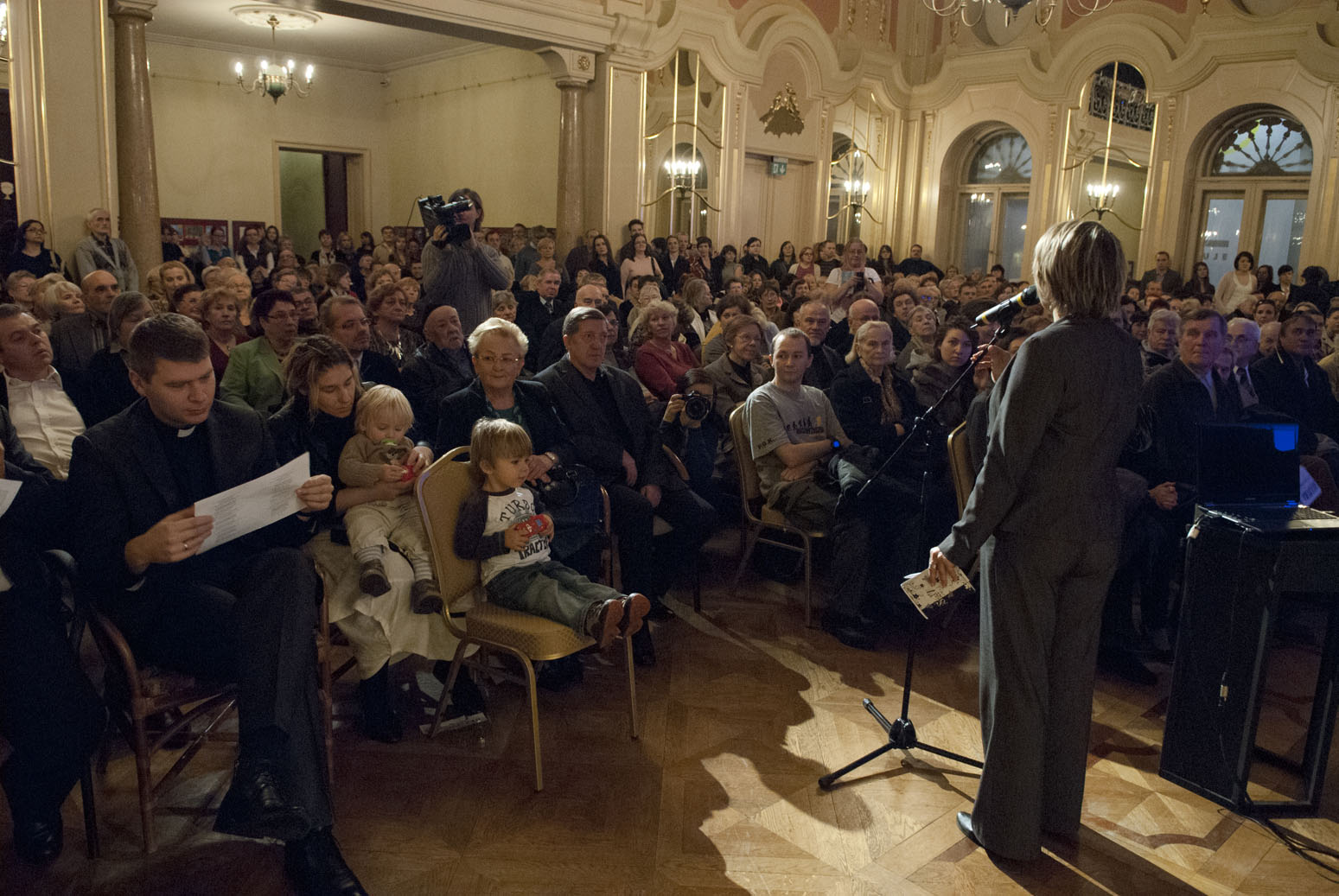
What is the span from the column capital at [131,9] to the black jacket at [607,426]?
5.65m

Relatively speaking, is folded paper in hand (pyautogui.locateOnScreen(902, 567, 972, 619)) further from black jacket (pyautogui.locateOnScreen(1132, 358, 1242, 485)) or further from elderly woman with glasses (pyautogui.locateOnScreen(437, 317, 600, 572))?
black jacket (pyautogui.locateOnScreen(1132, 358, 1242, 485))

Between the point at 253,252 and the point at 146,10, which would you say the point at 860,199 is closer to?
the point at 253,252

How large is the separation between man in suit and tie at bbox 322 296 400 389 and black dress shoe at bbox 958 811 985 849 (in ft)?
8.60

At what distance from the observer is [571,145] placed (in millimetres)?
10688

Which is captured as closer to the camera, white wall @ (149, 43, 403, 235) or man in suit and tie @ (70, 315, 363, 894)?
man in suit and tie @ (70, 315, 363, 894)

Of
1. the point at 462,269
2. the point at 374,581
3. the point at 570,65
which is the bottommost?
the point at 374,581

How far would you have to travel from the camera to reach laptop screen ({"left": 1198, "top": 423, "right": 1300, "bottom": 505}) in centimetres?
278

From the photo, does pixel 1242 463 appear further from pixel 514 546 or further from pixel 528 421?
pixel 528 421

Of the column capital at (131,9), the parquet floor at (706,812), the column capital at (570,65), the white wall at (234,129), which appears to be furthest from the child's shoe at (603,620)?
the white wall at (234,129)

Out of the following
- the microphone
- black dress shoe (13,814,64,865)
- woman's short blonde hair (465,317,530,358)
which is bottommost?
black dress shoe (13,814,64,865)

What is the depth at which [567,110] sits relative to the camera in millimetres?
10594

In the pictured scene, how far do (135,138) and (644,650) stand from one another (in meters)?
6.33

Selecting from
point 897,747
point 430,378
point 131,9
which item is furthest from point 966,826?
point 131,9

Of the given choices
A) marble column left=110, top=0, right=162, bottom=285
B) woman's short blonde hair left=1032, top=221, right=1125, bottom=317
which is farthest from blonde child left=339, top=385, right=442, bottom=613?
marble column left=110, top=0, right=162, bottom=285
